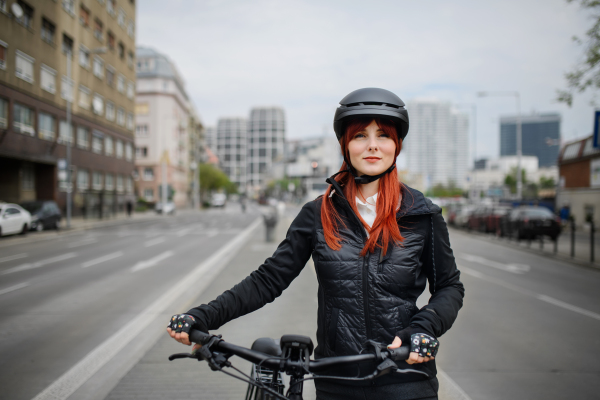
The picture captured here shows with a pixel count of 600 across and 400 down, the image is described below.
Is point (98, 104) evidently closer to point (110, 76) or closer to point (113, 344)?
point (110, 76)

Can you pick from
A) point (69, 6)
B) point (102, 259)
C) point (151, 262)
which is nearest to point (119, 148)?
point (102, 259)

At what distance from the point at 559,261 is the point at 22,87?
14981 mm

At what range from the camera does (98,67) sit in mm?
31328

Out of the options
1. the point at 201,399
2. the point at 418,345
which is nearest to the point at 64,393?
the point at 201,399

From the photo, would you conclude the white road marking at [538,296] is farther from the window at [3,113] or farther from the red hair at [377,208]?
the window at [3,113]

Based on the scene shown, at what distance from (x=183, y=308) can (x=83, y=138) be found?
2883 cm

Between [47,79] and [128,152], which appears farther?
[128,152]

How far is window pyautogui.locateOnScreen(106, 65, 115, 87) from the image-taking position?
33.3m

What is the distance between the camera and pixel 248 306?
5.94ft

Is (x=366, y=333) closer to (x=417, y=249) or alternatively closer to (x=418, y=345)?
(x=418, y=345)

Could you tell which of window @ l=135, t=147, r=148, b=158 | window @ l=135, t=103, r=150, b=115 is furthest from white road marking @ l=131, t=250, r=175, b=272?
window @ l=135, t=103, r=150, b=115

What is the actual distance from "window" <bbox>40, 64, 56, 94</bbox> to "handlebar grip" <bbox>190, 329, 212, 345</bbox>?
9.26 meters

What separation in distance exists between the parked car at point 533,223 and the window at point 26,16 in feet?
60.8

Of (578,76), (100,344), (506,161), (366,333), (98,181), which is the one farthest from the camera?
(506,161)
